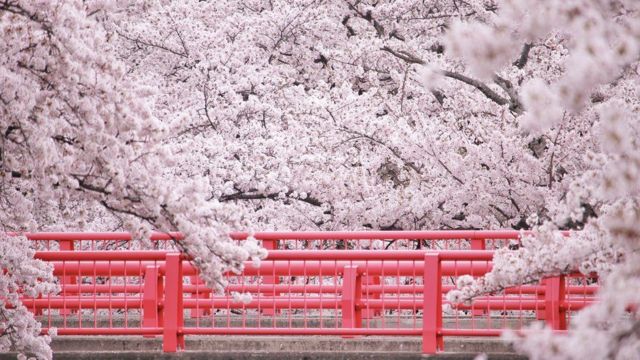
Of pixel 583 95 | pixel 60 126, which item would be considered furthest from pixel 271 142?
pixel 583 95

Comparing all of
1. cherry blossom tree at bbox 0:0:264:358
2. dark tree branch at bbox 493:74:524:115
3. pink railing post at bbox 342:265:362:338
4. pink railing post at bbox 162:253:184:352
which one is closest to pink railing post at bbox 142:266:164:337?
pink railing post at bbox 162:253:184:352

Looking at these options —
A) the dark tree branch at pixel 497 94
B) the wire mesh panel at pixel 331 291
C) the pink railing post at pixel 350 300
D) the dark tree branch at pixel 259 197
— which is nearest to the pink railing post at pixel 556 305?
the wire mesh panel at pixel 331 291

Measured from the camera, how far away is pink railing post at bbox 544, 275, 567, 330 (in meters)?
11.1

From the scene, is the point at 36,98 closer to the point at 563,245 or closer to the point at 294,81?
the point at 563,245

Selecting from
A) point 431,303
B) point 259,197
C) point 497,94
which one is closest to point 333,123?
point 259,197

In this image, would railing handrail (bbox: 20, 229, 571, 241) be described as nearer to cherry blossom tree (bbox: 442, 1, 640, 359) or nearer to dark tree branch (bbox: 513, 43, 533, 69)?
dark tree branch (bbox: 513, 43, 533, 69)

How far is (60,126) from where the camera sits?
8.71 meters

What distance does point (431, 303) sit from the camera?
11.2 metres

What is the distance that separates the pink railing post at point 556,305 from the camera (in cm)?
1110

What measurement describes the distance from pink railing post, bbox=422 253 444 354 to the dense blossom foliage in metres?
1.55

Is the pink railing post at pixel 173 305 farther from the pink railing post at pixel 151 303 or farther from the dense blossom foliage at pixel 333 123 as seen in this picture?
the dense blossom foliage at pixel 333 123

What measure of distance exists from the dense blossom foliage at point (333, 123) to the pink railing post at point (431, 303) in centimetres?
155

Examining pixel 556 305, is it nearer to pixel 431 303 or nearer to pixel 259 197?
pixel 431 303

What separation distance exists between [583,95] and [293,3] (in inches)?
668
